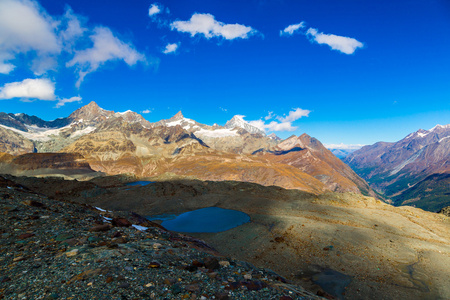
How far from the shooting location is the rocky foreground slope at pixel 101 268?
8359mm

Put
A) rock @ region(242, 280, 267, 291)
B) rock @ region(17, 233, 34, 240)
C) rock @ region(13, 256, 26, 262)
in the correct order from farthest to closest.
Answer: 1. rock @ region(17, 233, 34, 240)
2. rock @ region(242, 280, 267, 291)
3. rock @ region(13, 256, 26, 262)

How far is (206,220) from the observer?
52469mm

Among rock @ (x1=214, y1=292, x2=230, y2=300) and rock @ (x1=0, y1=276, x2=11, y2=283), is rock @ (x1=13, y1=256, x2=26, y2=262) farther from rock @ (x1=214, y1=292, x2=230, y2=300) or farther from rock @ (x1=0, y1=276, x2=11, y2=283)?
rock @ (x1=214, y1=292, x2=230, y2=300)

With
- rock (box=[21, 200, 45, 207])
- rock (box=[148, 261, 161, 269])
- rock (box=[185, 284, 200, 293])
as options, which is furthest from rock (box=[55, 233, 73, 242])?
rock (box=[185, 284, 200, 293])

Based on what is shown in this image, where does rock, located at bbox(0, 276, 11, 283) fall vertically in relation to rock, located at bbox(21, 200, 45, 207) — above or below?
below

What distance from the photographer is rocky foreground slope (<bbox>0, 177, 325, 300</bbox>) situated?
8.36 metres

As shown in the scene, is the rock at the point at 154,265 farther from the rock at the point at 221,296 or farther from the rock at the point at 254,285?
the rock at the point at 254,285

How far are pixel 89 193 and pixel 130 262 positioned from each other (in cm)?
7407

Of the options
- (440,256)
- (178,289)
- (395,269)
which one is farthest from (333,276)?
(178,289)

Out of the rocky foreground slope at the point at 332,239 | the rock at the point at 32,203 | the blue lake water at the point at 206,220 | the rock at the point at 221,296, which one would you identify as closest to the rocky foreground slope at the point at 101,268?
the rock at the point at 221,296

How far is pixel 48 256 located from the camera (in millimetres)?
10680

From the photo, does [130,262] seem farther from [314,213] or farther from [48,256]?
[314,213]

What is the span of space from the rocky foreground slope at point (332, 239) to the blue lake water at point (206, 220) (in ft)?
11.3

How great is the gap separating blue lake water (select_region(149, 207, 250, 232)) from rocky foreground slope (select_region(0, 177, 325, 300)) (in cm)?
3293
